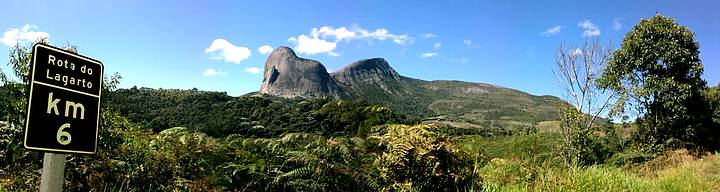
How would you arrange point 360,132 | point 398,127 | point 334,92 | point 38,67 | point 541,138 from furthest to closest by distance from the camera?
point 334,92
point 541,138
point 360,132
point 398,127
point 38,67

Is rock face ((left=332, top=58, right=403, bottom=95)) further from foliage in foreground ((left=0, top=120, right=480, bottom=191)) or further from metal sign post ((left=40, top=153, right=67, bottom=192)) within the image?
metal sign post ((left=40, top=153, right=67, bottom=192))

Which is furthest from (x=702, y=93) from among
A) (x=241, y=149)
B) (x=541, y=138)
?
(x=241, y=149)

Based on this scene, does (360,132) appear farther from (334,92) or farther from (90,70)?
(334,92)

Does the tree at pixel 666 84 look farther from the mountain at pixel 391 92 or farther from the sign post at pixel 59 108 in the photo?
the mountain at pixel 391 92

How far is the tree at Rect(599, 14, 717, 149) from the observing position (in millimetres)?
17922

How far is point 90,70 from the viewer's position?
7.27 ft

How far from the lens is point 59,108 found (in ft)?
6.56

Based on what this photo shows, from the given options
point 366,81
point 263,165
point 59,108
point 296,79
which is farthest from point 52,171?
point 366,81

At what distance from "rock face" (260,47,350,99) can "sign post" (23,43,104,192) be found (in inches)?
6354

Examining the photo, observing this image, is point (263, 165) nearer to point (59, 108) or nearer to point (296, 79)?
point (59, 108)

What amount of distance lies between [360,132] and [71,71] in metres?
5.51

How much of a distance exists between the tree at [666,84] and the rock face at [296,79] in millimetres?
146223

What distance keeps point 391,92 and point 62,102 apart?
164 meters

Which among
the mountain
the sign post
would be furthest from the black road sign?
the mountain
